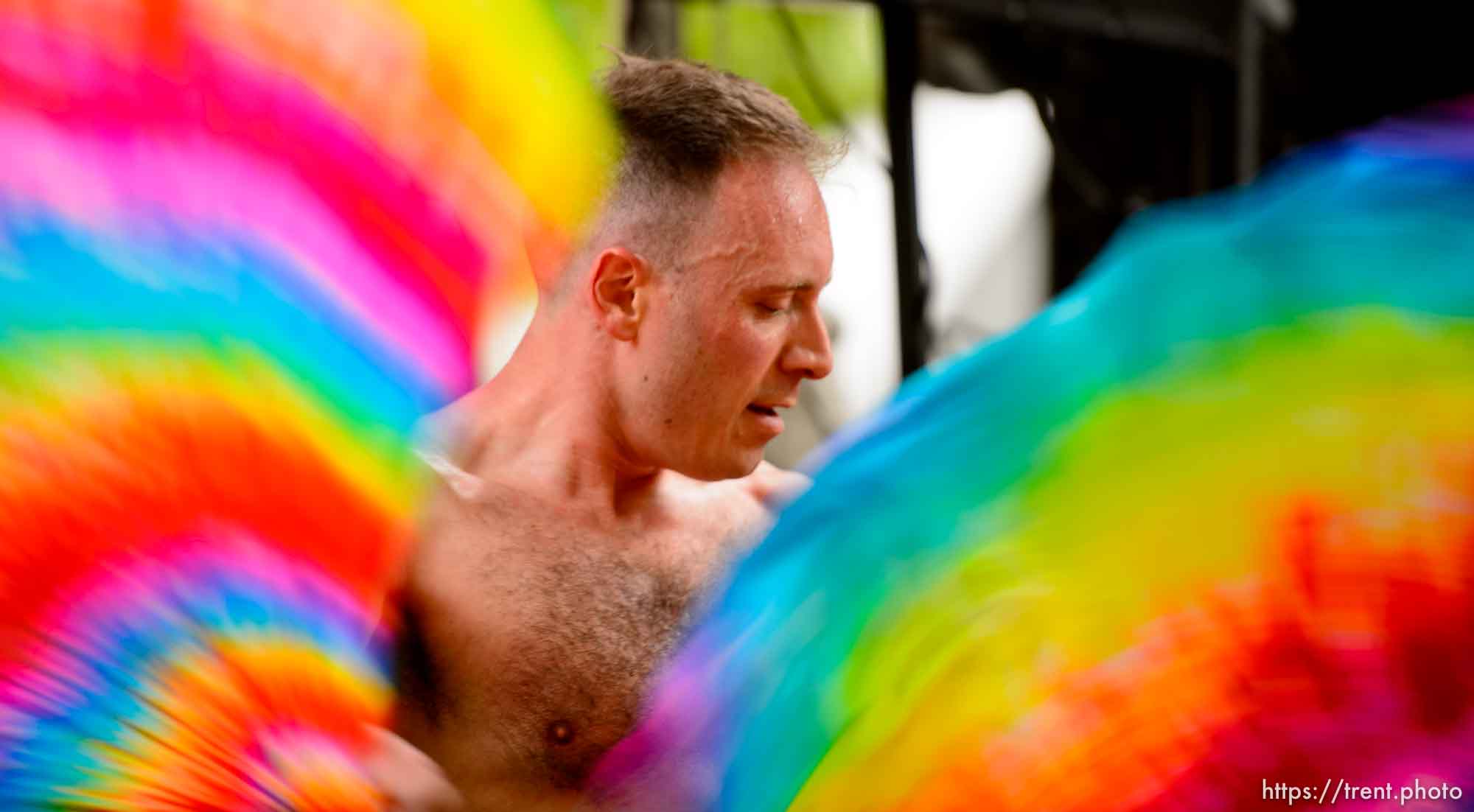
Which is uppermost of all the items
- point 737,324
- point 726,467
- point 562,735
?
point 737,324

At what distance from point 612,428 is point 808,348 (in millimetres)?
188

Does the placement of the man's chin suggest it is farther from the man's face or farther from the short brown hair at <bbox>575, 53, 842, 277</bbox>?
the short brown hair at <bbox>575, 53, 842, 277</bbox>

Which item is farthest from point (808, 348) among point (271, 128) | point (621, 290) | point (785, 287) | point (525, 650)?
point (271, 128)

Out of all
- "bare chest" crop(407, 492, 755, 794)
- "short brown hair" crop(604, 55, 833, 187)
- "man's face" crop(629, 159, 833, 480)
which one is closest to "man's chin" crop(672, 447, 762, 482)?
"man's face" crop(629, 159, 833, 480)

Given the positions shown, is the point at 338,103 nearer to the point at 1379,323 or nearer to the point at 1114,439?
the point at 1114,439

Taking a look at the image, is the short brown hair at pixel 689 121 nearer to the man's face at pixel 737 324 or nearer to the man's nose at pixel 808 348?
the man's face at pixel 737 324

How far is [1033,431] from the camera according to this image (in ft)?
3.33

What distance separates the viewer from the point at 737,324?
46.1 inches

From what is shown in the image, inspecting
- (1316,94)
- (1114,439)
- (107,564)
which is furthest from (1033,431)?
(1316,94)

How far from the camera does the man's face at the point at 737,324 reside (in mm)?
1160

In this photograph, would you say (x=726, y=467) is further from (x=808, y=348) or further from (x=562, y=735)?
(x=562, y=735)

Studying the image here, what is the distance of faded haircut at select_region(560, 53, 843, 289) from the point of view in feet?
3.82

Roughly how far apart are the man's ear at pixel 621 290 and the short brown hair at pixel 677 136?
2cm

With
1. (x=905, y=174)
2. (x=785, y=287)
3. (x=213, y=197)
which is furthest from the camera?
(x=905, y=174)
